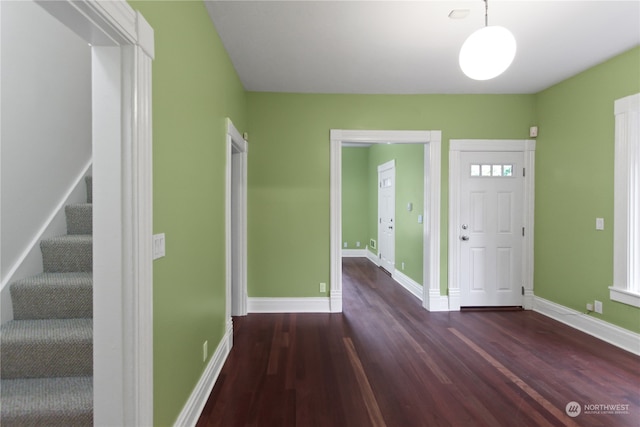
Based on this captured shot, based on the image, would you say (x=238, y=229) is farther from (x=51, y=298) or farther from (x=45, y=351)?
(x=45, y=351)

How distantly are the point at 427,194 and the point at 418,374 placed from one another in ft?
7.44

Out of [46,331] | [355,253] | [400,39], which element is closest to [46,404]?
[46,331]

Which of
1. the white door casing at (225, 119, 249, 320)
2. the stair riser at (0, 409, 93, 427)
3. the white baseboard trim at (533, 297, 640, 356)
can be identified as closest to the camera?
the stair riser at (0, 409, 93, 427)

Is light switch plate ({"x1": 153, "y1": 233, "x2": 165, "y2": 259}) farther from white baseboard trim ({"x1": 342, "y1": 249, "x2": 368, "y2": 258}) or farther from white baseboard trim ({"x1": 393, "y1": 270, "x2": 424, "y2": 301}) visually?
white baseboard trim ({"x1": 342, "y1": 249, "x2": 368, "y2": 258})

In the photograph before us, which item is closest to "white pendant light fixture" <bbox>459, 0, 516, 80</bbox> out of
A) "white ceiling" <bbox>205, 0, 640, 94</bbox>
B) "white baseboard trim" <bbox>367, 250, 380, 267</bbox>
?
"white ceiling" <bbox>205, 0, 640, 94</bbox>

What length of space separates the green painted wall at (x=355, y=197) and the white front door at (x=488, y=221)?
13.3 feet

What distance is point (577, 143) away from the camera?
331 cm

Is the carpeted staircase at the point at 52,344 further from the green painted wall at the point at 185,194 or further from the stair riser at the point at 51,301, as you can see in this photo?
the green painted wall at the point at 185,194

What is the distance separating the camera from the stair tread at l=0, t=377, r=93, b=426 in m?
1.33

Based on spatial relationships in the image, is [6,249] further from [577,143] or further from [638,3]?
[577,143]

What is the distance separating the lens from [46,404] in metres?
1.37

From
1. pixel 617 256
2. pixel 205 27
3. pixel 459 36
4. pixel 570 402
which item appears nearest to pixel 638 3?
pixel 459 36

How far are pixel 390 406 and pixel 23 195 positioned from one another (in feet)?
9.03

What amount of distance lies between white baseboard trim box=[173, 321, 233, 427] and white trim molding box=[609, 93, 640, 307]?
12.5 ft
